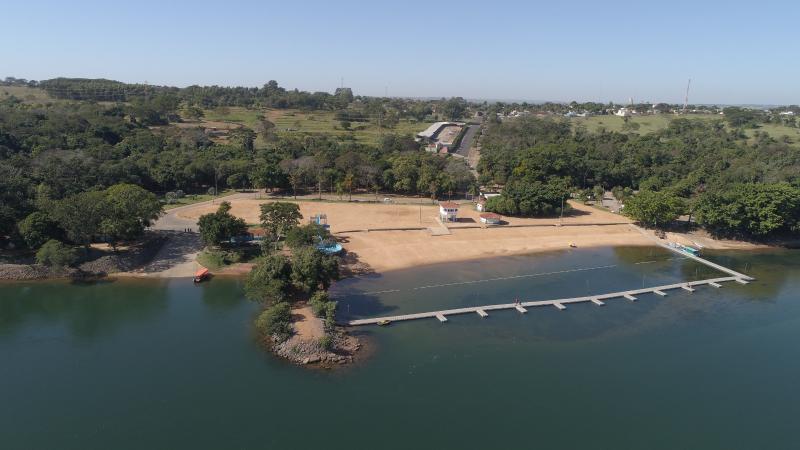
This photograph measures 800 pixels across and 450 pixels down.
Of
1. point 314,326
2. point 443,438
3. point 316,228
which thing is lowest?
point 443,438

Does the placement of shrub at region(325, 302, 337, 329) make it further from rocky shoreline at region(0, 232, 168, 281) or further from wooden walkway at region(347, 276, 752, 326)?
rocky shoreline at region(0, 232, 168, 281)

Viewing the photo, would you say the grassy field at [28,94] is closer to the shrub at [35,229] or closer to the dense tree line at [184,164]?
the dense tree line at [184,164]

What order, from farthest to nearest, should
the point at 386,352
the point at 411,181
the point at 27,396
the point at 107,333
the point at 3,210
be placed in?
the point at 411,181 → the point at 3,210 → the point at 107,333 → the point at 386,352 → the point at 27,396

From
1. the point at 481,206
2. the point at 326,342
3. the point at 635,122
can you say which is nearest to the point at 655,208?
the point at 481,206

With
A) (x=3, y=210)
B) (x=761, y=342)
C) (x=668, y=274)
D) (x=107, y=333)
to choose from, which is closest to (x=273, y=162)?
(x=3, y=210)

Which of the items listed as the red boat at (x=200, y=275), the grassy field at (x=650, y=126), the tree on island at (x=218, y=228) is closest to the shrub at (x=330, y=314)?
the red boat at (x=200, y=275)

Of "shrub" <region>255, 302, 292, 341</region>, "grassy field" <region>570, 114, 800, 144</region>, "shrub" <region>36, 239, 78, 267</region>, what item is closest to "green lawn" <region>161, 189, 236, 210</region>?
"shrub" <region>36, 239, 78, 267</region>

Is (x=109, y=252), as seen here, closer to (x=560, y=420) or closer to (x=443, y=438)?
(x=443, y=438)
